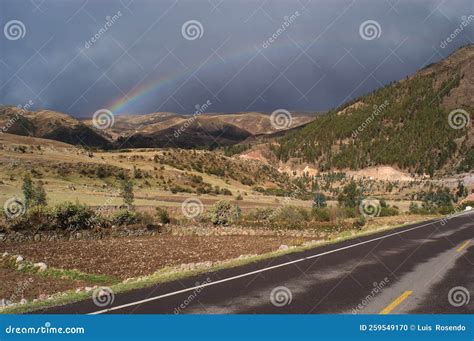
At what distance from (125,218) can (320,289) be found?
35386mm

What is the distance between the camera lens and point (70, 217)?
39.3 meters

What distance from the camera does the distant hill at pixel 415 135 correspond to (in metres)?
150

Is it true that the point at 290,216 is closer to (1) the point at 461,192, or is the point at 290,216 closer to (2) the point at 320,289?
(2) the point at 320,289

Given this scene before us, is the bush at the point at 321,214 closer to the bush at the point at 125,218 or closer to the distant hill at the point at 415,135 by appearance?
the bush at the point at 125,218

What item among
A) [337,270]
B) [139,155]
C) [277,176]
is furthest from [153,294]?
[277,176]

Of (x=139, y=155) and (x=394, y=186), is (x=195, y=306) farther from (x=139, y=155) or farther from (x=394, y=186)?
(x=394, y=186)

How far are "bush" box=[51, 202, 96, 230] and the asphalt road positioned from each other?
26.9 metres

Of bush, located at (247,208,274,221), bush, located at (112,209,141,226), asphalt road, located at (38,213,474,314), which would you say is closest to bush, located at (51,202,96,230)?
bush, located at (112,209,141,226)

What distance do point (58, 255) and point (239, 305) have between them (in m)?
21.0

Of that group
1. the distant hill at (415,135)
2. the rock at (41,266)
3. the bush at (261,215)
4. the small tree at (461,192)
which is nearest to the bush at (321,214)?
the bush at (261,215)

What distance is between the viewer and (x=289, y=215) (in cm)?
5300

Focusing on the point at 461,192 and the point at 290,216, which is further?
the point at 461,192

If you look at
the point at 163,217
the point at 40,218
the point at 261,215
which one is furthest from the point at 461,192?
the point at 40,218

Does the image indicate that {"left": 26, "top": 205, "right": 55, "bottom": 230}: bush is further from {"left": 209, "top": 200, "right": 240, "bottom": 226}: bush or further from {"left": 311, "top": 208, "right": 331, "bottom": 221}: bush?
{"left": 311, "top": 208, "right": 331, "bottom": 221}: bush
